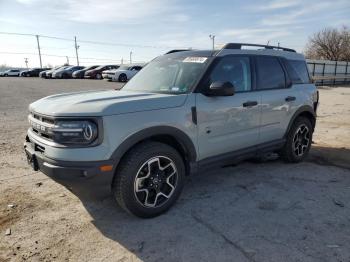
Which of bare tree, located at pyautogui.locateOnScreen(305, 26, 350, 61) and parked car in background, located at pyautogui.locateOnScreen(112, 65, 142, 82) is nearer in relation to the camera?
parked car in background, located at pyautogui.locateOnScreen(112, 65, 142, 82)

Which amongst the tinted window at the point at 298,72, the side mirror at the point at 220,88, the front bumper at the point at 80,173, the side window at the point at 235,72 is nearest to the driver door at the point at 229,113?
the side window at the point at 235,72

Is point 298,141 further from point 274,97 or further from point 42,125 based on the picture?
point 42,125

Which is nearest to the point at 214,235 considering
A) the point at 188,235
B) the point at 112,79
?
the point at 188,235

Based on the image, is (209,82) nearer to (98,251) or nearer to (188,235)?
(188,235)

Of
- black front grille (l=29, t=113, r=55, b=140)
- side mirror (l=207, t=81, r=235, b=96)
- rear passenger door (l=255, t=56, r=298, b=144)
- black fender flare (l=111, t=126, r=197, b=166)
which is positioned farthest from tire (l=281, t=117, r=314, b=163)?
black front grille (l=29, t=113, r=55, b=140)

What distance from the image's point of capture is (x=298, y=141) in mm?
5918

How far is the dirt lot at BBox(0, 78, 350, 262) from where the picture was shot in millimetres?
3160

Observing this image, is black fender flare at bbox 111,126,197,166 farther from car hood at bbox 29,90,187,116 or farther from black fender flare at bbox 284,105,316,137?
black fender flare at bbox 284,105,316,137

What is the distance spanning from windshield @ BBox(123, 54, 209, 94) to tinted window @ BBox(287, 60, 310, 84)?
197 cm

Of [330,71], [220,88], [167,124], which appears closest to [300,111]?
[220,88]

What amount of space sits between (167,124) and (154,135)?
0.62 feet

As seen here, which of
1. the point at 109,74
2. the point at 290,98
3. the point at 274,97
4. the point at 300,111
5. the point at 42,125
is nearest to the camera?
the point at 42,125

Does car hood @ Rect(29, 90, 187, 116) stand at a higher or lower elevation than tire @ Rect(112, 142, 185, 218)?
higher

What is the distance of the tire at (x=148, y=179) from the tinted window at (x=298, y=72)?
2813mm
